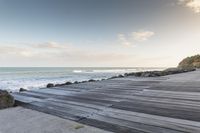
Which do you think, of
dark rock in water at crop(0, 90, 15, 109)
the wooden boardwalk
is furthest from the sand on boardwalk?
dark rock in water at crop(0, 90, 15, 109)

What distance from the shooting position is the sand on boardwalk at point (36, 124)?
2.68 m

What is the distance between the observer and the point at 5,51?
4172 cm

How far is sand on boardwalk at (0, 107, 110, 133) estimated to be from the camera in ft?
8.78

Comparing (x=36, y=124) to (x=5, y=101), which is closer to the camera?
(x=36, y=124)

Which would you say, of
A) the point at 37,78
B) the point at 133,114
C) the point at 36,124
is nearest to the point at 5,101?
the point at 36,124

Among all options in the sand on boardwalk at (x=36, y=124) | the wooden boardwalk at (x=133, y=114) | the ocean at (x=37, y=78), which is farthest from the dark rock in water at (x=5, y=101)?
the ocean at (x=37, y=78)

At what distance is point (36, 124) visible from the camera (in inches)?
116

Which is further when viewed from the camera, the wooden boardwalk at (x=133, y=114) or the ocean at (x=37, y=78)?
the ocean at (x=37, y=78)

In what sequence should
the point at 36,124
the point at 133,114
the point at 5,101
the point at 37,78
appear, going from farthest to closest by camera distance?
the point at 37,78 → the point at 5,101 → the point at 133,114 → the point at 36,124

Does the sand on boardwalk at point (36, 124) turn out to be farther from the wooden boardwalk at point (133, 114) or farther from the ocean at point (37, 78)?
the ocean at point (37, 78)

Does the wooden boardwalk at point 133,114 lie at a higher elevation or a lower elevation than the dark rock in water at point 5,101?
lower

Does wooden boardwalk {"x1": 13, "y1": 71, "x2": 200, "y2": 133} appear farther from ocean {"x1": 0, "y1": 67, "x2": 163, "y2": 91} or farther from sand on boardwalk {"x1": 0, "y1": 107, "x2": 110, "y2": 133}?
ocean {"x1": 0, "y1": 67, "x2": 163, "y2": 91}

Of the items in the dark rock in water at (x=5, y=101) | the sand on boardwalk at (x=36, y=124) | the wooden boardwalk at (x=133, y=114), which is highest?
the dark rock in water at (x=5, y=101)

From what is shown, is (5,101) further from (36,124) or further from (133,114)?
(133,114)
